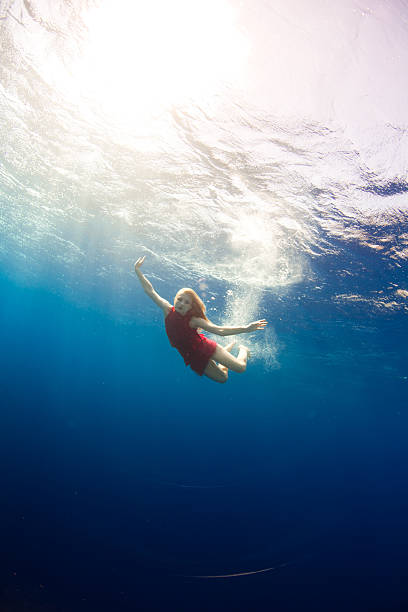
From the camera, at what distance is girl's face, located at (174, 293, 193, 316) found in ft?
16.8

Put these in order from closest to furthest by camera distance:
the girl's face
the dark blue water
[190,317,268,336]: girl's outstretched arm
Answer: [190,317,268,336]: girl's outstretched arm, the girl's face, the dark blue water

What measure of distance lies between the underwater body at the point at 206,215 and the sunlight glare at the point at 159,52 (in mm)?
48

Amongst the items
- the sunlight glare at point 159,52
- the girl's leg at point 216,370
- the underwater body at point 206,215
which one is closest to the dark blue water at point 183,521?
the underwater body at point 206,215

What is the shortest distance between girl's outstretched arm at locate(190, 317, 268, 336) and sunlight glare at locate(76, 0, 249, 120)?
6.03m

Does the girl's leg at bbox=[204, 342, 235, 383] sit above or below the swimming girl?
below

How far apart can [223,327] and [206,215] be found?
10.0 meters

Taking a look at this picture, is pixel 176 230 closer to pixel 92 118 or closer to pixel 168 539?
pixel 92 118

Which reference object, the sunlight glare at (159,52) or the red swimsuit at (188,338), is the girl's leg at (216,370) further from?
the sunlight glare at (159,52)

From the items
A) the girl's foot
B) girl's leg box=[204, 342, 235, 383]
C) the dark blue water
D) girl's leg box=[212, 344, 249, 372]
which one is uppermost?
girl's leg box=[212, 344, 249, 372]

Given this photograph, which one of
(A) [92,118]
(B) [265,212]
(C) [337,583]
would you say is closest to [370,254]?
(B) [265,212]

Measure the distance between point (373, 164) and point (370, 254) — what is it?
5257 millimetres

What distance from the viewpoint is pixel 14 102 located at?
10.8m

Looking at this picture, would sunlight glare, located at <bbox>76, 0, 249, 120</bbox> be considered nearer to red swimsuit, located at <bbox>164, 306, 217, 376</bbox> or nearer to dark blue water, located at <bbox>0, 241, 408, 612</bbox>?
red swimsuit, located at <bbox>164, 306, 217, 376</bbox>

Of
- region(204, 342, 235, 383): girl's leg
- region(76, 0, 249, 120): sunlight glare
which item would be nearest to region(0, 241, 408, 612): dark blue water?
region(204, 342, 235, 383): girl's leg
